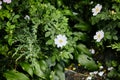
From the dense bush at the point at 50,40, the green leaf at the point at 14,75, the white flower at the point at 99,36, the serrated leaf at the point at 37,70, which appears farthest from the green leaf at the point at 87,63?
the green leaf at the point at 14,75

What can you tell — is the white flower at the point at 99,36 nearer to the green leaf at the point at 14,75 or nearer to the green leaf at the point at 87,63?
the green leaf at the point at 87,63

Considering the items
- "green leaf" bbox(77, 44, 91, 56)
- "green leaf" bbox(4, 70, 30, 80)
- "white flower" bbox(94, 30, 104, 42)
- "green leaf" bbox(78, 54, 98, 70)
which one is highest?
"white flower" bbox(94, 30, 104, 42)

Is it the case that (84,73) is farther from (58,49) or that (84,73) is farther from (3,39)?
(3,39)

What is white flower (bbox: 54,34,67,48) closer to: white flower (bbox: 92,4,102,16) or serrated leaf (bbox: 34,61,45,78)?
serrated leaf (bbox: 34,61,45,78)

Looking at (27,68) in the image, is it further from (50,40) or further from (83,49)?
(83,49)

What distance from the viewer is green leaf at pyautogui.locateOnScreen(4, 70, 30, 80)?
364cm

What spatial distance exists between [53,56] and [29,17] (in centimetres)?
49

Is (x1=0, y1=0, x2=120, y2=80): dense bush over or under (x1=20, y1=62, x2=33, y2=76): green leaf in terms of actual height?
over

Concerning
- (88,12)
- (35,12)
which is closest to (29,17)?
(35,12)

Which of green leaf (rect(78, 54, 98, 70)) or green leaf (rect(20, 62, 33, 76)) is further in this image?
green leaf (rect(78, 54, 98, 70))

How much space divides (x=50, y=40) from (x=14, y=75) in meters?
0.50

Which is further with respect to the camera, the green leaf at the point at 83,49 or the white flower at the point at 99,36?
the green leaf at the point at 83,49

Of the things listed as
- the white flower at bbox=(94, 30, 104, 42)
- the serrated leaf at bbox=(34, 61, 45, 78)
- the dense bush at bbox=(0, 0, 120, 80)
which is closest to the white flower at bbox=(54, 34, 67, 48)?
the dense bush at bbox=(0, 0, 120, 80)

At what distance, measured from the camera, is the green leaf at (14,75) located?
11.9ft
